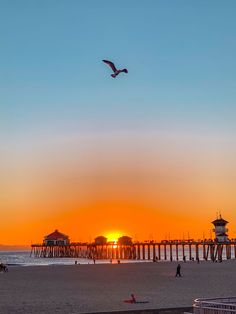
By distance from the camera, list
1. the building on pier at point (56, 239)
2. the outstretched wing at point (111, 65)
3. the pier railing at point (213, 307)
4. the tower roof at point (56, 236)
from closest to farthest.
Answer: the pier railing at point (213, 307) → the outstretched wing at point (111, 65) → the building on pier at point (56, 239) → the tower roof at point (56, 236)

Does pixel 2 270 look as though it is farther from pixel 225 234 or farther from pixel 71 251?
pixel 71 251

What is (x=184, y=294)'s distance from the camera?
1149 inches

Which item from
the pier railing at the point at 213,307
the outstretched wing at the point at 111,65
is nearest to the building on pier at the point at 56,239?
the outstretched wing at the point at 111,65

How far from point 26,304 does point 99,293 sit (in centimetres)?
693

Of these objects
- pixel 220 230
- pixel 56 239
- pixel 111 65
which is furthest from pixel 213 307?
pixel 56 239

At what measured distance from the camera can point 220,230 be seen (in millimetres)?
108812

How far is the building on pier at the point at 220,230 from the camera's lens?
107 m

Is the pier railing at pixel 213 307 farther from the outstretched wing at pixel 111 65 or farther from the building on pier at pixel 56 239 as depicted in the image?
the building on pier at pixel 56 239

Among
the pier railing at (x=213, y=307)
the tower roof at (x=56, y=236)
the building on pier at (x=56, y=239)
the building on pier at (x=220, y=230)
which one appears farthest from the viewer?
the tower roof at (x=56, y=236)

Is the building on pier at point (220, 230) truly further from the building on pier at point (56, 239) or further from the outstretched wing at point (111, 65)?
the outstretched wing at point (111, 65)

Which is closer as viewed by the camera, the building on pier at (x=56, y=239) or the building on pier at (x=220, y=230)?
the building on pier at (x=220, y=230)

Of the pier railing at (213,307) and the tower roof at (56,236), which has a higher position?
the tower roof at (56,236)

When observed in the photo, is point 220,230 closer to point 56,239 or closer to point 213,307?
point 56,239

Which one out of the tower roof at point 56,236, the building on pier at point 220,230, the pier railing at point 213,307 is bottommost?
the pier railing at point 213,307
